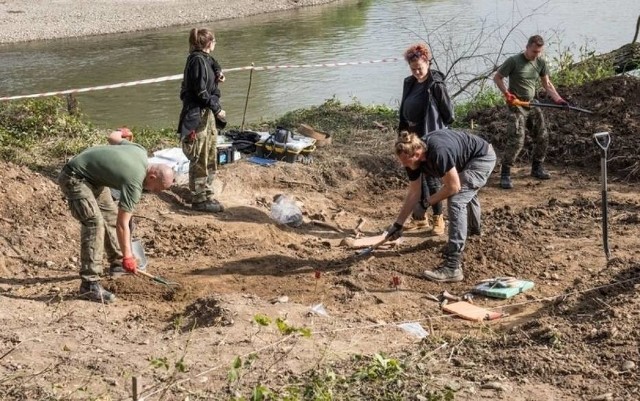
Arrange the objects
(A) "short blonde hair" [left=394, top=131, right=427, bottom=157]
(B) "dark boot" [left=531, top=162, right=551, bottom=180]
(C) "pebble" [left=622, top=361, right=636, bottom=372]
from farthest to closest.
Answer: (B) "dark boot" [left=531, top=162, right=551, bottom=180] < (A) "short blonde hair" [left=394, top=131, right=427, bottom=157] < (C) "pebble" [left=622, top=361, right=636, bottom=372]

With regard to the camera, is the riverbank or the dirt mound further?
the riverbank

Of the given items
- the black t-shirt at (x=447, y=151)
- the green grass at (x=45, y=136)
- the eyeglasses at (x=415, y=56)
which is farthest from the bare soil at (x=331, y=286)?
the eyeglasses at (x=415, y=56)

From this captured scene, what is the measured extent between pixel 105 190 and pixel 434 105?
3.07 metres

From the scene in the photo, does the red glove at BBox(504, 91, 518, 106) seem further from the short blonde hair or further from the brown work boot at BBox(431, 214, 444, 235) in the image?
the short blonde hair

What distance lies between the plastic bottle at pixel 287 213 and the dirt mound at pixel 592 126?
11.1 feet

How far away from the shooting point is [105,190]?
22.8 feet

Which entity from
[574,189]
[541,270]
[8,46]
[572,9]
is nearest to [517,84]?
[574,189]

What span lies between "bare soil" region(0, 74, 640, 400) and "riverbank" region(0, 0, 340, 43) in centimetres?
1736

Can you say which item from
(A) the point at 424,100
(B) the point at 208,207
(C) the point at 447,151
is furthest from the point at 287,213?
(C) the point at 447,151

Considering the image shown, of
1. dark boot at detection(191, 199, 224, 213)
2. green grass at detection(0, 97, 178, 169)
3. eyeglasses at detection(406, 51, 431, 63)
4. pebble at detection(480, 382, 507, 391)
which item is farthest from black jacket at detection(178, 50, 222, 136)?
pebble at detection(480, 382, 507, 391)

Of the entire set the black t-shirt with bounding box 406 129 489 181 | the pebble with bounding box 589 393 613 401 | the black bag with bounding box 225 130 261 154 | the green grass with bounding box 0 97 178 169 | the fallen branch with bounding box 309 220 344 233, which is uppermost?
the black t-shirt with bounding box 406 129 489 181

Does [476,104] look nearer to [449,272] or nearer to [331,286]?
[449,272]

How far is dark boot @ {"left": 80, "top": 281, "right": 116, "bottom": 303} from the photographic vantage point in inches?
261

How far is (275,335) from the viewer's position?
5.68 m
